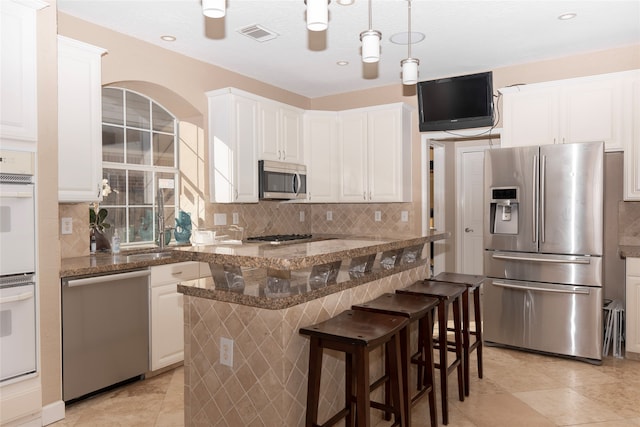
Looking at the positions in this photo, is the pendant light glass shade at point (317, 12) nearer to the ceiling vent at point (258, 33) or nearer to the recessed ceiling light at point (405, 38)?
the ceiling vent at point (258, 33)

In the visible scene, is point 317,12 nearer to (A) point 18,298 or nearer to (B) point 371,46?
(B) point 371,46

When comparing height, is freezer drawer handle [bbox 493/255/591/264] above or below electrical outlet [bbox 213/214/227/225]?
below

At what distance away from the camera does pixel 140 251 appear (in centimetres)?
380

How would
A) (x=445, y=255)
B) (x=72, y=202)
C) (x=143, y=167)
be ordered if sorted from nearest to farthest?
(x=72, y=202)
(x=143, y=167)
(x=445, y=255)

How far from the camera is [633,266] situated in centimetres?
374

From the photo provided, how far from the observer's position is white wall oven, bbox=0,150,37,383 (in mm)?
2492

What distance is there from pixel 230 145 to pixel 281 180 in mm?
735

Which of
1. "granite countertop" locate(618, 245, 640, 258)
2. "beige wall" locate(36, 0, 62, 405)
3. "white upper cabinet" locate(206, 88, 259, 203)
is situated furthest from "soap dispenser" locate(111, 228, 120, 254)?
"granite countertop" locate(618, 245, 640, 258)

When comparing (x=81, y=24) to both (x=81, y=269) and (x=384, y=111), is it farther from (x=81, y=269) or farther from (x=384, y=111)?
(x=384, y=111)

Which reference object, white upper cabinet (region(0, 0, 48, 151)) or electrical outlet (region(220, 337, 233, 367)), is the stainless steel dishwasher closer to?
white upper cabinet (region(0, 0, 48, 151))

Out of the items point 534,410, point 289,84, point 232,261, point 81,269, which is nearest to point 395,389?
point 232,261

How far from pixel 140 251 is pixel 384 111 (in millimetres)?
2944

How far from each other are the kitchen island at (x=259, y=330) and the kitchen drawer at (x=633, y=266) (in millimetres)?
2520

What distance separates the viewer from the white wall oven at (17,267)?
2492 millimetres
